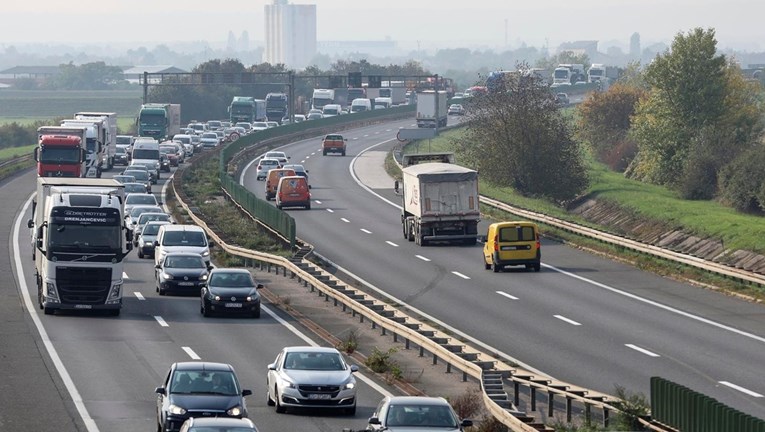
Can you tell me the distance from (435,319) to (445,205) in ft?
61.5

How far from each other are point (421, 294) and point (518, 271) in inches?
279

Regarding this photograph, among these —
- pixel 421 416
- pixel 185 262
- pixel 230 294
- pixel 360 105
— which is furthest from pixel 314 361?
pixel 360 105

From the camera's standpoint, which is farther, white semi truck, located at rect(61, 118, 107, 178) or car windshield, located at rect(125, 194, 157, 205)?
white semi truck, located at rect(61, 118, 107, 178)

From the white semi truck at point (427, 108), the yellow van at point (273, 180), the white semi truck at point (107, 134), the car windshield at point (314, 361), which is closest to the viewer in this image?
the car windshield at point (314, 361)

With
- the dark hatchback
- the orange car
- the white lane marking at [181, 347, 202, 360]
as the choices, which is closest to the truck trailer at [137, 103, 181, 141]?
the orange car

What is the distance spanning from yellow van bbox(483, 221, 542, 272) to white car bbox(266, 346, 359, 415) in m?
24.6

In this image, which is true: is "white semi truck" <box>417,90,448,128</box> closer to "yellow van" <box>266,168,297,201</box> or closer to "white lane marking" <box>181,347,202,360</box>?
"yellow van" <box>266,168,297,201</box>

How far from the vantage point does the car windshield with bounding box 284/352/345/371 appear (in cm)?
3066

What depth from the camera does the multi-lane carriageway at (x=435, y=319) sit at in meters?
32.0

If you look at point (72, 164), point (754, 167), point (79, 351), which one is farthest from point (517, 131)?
point (79, 351)

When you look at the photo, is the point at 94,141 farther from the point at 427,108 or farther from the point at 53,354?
the point at 427,108

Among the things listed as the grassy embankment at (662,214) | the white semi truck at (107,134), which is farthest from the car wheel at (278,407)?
the white semi truck at (107,134)

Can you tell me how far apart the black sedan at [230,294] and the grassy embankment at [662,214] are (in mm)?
15763

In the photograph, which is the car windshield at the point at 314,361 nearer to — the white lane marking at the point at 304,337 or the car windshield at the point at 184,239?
the white lane marking at the point at 304,337
